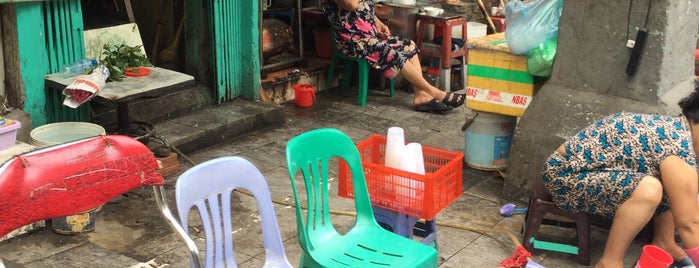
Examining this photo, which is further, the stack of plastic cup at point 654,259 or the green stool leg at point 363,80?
the green stool leg at point 363,80

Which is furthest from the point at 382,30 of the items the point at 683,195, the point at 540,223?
the point at 683,195

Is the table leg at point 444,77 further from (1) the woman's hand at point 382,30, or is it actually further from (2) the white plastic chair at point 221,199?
(2) the white plastic chair at point 221,199

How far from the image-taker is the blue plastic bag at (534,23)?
5.68 meters

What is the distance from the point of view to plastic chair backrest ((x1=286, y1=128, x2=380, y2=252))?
12.2ft

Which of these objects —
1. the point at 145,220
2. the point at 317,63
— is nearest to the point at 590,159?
the point at 145,220

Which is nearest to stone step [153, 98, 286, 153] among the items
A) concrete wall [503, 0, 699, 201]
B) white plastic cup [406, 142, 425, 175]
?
concrete wall [503, 0, 699, 201]

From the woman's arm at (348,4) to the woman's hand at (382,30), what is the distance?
Result: 54 centimetres

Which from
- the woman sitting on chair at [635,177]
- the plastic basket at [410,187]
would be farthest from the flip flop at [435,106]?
the plastic basket at [410,187]

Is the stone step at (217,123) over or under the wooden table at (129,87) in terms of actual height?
under

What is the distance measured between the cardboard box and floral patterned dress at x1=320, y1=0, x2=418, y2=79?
1904 mm

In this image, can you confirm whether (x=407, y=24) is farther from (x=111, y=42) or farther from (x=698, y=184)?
(x=698, y=184)

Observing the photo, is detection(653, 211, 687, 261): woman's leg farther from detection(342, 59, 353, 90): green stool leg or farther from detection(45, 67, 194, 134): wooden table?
detection(342, 59, 353, 90): green stool leg

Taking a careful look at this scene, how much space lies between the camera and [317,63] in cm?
889

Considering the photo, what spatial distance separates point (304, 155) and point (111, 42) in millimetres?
3526
